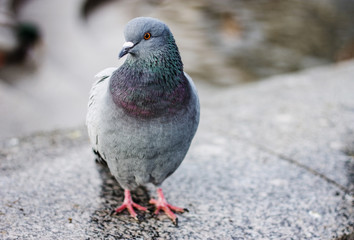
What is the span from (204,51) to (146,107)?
650 centimetres

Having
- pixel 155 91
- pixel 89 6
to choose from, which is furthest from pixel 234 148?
pixel 89 6

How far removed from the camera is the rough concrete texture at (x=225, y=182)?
281 centimetres

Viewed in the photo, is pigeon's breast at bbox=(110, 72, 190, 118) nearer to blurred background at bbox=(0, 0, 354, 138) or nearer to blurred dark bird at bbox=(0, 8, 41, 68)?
blurred background at bbox=(0, 0, 354, 138)

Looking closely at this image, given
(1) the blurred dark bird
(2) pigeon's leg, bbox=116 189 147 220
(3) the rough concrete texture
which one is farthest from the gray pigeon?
(1) the blurred dark bird

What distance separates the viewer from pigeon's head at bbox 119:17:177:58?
2.51 meters

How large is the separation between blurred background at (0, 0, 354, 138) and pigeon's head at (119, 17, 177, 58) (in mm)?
5191

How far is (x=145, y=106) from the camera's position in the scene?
8.28 feet

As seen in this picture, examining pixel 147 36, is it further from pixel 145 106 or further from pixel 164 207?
pixel 164 207

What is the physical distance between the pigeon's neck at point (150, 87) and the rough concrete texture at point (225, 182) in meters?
0.86

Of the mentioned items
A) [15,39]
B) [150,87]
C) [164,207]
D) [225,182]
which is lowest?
[225,182]

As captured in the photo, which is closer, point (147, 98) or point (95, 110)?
point (147, 98)

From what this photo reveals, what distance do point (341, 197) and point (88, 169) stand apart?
2.11m

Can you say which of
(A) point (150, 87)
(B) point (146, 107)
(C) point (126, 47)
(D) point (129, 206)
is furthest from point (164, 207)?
(C) point (126, 47)

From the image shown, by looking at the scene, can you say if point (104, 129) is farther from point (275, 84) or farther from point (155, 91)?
point (275, 84)
